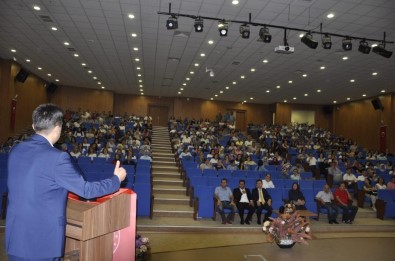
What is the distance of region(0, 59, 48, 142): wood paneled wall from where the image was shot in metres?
15.6

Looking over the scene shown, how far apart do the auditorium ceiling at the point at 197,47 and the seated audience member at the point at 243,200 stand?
4517 millimetres

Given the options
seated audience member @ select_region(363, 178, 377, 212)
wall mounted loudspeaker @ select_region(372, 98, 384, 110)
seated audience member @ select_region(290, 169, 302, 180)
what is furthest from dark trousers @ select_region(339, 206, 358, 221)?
wall mounted loudspeaker @ select_region(372, 98, 384, 110)

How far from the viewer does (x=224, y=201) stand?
8.38m

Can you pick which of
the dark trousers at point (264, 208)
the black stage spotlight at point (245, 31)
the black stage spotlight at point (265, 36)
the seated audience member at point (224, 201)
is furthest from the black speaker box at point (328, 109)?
the seated audience member at point (224, 201)

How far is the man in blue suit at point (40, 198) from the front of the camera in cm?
167

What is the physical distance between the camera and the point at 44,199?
1679mm

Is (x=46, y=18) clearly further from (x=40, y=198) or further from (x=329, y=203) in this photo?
(x=40, y=198)

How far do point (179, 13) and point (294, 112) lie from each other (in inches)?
796

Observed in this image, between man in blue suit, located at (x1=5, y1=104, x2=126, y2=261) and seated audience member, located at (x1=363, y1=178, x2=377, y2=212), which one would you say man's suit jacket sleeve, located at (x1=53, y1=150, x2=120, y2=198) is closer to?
man in blue suit, located at (x1=5, y1=104, x2=126, y2=261)

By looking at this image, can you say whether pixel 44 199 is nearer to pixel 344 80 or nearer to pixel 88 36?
pixel 88 36

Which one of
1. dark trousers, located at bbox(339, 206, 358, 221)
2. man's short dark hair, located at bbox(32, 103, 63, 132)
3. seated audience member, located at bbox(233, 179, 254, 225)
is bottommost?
dark trousers, located at bbox(339, 206, 358, 221)

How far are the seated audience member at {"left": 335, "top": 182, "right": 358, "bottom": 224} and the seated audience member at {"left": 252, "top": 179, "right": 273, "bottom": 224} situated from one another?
2044mm

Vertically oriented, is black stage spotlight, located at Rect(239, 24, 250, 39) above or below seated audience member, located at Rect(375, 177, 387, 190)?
above

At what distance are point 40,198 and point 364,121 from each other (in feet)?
78.6
